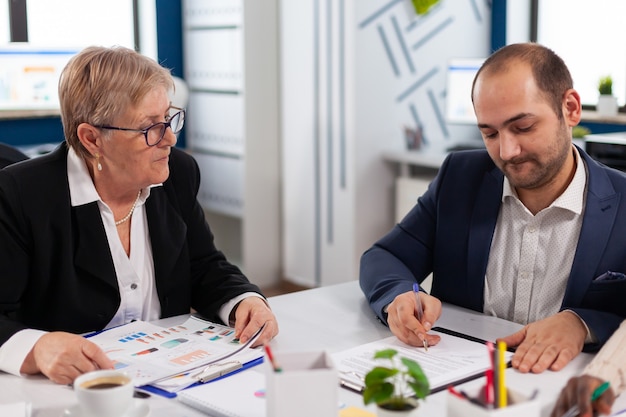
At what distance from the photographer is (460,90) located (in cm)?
430

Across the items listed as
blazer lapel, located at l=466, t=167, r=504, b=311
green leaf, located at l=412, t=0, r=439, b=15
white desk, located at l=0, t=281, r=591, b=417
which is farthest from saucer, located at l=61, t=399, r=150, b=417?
green leaf, located at l=412, t=0, r=439, b=15

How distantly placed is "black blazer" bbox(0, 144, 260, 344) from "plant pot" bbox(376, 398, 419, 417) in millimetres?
810

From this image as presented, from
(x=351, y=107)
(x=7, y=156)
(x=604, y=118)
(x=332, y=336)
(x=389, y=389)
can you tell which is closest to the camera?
(x=389, y=389)

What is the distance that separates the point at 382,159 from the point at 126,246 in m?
2.59

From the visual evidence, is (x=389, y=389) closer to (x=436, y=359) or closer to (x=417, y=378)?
(x=417, y=378)

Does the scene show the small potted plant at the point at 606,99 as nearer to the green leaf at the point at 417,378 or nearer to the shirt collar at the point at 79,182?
the shirt collar at the point at 79,182

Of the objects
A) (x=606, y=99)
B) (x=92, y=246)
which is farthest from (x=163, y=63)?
(x=92, y=246)

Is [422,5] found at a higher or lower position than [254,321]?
higher

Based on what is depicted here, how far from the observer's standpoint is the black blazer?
5.75 ft

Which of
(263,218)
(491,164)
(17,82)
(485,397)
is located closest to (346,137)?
(263,218)

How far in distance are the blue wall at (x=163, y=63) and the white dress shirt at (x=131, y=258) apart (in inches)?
102

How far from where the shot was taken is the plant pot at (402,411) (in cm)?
107

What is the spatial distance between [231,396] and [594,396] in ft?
1.79

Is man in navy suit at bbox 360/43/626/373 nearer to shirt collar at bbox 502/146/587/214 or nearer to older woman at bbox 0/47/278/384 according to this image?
shirt collar at bbox 502/146/587/214
